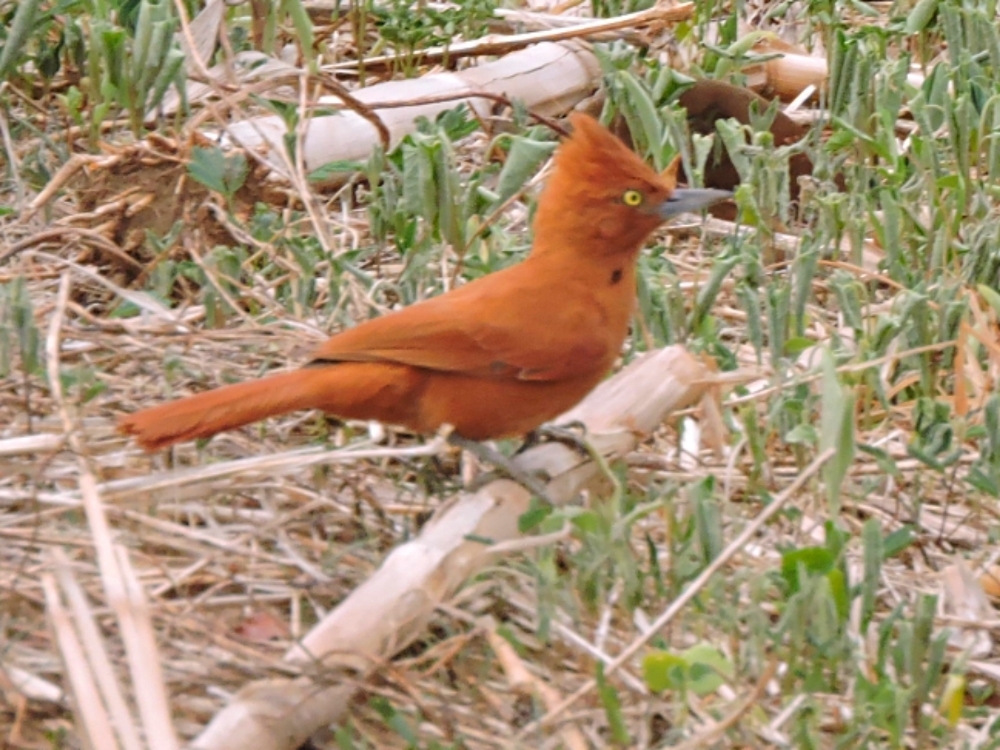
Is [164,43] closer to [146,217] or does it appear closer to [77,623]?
[146,217]

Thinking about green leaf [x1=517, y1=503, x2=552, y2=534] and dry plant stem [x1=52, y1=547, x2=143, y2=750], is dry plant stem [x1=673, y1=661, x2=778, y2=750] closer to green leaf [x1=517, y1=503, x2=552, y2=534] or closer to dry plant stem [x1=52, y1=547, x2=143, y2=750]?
green leaf [x1=517, y1=503, x2=552, y2=534]

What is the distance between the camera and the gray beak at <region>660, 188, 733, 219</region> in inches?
130

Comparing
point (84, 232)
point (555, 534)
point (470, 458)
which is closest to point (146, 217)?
point (84, 232)

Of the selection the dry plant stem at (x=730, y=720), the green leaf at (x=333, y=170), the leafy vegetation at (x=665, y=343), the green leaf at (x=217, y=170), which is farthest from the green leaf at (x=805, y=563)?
the green leaf at (x=333, y=170)

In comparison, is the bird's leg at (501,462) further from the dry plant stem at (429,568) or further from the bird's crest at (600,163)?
the bird's crest at (600,163)

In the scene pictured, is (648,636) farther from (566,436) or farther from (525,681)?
(566,436)

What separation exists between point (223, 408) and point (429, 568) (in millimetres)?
528

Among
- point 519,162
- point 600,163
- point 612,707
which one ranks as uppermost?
point 600,163

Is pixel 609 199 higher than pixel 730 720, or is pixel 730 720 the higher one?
pixel 609 199

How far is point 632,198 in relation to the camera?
130 inches

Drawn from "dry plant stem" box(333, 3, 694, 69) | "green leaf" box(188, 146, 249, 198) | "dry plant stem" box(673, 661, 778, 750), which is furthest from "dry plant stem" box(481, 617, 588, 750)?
"dry plant stem" box(333, 3, 694, 69)

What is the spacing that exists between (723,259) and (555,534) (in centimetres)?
138

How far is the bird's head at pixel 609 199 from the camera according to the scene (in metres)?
3.30

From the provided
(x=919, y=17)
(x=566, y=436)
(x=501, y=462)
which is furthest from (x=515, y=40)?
(x=501, y=462)
